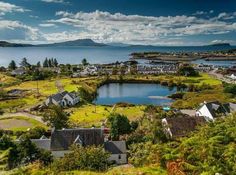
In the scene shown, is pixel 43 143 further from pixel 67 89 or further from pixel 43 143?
pixel 67 89

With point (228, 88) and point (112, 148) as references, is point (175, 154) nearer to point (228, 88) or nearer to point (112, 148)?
point (112, 148)

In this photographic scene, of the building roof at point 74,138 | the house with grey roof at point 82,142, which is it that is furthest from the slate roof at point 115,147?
the building roof at point 74,138

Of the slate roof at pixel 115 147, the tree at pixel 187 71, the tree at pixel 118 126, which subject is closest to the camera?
the slate roof at pixel 115 147

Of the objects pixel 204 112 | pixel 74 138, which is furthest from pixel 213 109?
pixel 74 138

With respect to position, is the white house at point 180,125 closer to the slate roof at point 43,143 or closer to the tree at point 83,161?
the slate roof at point 43,143

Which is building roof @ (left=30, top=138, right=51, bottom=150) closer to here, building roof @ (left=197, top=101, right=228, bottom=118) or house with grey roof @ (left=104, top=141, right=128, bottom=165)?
house with grey roof @ (left=104, top=141, right=128, bottom=165)

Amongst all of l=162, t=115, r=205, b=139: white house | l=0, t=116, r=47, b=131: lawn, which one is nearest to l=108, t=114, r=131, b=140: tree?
l=162, t=115, r=205, b=139: white house
